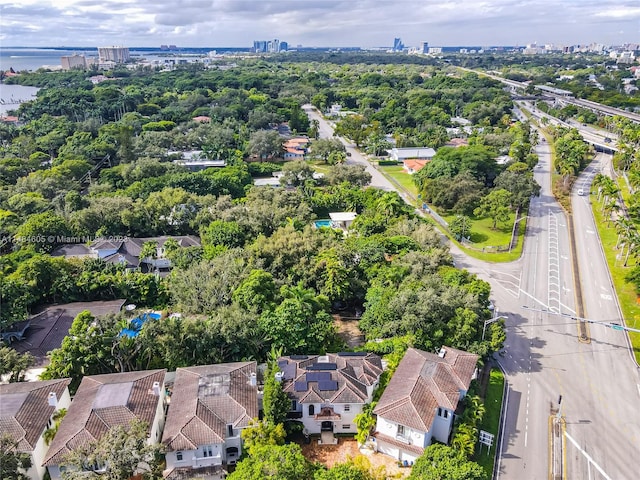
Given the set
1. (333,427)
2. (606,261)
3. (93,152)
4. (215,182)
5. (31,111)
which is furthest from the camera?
(31,111)

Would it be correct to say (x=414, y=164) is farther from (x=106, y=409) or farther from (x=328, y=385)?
(x=106, y=409)

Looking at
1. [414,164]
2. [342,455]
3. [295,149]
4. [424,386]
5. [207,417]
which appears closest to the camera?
[207,417]

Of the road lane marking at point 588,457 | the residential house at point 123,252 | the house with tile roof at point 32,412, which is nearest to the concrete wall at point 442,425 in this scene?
the road lane marking at point 588,457

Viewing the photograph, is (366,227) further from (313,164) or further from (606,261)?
(313,164)

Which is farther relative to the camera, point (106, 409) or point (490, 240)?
point (490, 240)

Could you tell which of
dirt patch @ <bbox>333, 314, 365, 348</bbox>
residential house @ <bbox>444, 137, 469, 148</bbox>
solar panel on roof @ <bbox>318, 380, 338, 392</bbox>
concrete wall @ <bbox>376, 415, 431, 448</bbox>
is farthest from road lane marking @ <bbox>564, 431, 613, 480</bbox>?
residential house @ <bbox>444, 137, 469, 148</bbox>

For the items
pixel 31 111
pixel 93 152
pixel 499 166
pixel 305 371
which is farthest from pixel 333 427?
pixel 31 111

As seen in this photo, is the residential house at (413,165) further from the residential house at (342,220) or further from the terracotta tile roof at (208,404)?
the terracotta tile roof at (208,404)

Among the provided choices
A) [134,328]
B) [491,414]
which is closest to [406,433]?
[491,414]
